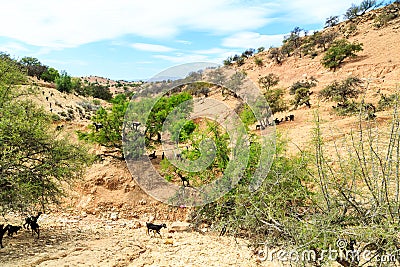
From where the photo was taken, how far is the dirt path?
22.0ft

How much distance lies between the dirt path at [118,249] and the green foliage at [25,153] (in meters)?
1.13

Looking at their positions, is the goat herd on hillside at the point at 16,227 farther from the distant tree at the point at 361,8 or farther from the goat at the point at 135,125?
the distant tree at the point at 361,8

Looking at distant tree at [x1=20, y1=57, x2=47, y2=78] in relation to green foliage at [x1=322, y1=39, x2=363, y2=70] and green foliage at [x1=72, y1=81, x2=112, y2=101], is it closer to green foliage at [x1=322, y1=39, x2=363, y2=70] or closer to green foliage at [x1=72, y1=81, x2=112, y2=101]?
green foliage at [x1=72, y1=81, x2=112, y2=101]

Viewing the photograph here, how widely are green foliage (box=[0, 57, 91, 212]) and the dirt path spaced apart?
113 cm

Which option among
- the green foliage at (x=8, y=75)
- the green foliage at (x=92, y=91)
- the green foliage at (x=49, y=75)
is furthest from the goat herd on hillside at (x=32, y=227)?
the green foliage at (x=49, y=75)

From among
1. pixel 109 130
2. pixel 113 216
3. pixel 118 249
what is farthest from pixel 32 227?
pixel 109 130

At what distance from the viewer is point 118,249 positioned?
24.9 feet

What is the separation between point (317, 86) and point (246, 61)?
30937 millimetres

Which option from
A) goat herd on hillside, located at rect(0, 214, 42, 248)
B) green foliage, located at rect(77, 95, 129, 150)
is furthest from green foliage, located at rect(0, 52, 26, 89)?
green foliage, located at rect(77, 95, 129, 150)

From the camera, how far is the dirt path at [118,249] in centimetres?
669

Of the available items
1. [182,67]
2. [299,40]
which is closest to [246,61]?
[299,40]

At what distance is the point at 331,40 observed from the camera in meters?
44.6

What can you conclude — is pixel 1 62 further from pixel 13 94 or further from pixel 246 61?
pixel 246 61

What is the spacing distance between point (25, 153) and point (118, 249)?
3.45 metres
